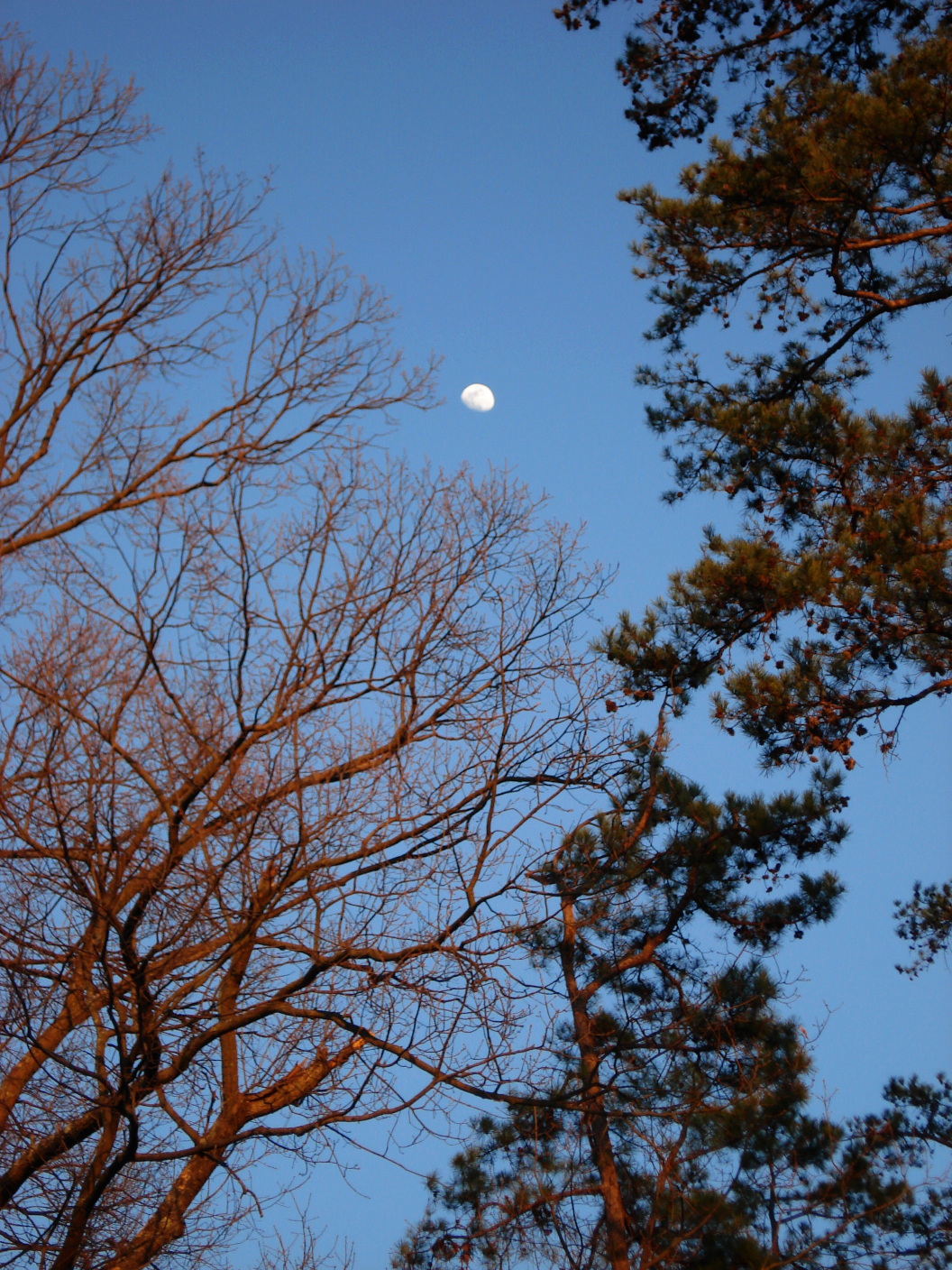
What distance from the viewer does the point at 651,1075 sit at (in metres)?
5.62

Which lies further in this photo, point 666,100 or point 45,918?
point 666,100

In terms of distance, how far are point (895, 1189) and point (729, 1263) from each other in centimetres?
199

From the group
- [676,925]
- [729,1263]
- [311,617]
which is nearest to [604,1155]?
[729,1263]

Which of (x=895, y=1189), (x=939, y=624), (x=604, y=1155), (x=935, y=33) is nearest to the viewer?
(x=939, y=624)

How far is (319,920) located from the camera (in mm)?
3117

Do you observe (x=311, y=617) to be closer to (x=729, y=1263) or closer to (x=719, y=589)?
(x=719, y=589)

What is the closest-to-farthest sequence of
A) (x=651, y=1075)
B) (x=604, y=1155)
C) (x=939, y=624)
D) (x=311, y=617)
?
(x=311, y=617)
(x=939, y=624)
(x=651, y=1075)
(x=604, y=1155)

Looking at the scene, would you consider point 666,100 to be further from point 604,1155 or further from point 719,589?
point 604,1155

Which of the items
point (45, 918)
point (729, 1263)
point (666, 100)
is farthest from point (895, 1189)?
point (666, 100)

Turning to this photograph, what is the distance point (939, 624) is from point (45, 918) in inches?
168

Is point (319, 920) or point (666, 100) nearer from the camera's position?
point (319, 920)

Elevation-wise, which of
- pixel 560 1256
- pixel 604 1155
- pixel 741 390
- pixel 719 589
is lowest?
pixel 560 1256

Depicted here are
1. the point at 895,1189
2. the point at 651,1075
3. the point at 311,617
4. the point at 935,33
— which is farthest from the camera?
the point at 895,1189

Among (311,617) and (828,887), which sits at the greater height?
(828,887)
